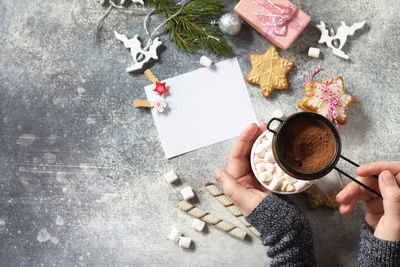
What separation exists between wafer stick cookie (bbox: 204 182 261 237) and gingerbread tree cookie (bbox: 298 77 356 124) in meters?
0.44

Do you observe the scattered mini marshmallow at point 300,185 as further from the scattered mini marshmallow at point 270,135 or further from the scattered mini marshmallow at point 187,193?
the scattered mini marshmallow at point 187,193

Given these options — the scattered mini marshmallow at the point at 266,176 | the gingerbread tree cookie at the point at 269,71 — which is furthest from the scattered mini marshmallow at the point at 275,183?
the gingerbread tree cookie at the point at 269,71

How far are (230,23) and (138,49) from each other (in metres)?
0.36

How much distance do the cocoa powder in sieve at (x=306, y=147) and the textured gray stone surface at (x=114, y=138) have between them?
40cm

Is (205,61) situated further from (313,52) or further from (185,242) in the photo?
(185,242)

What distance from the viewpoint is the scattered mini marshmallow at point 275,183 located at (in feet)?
3.53

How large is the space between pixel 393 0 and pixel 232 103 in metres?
0.72

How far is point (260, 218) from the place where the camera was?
1112 millimetres

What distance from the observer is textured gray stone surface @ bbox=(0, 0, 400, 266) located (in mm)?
1272

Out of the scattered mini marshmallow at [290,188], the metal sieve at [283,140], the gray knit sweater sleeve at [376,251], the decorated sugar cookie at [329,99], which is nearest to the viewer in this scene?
the metal sieve at [283,140]

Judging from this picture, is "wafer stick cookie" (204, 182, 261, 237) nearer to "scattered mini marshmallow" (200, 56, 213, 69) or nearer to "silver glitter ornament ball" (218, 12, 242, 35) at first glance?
"scattered mini marshmallow" (200, 56, 213, 69)

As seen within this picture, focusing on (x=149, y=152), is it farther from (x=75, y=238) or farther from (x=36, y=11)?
(x=36, y=11)

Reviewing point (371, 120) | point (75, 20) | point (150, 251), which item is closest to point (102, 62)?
point (75, 20)

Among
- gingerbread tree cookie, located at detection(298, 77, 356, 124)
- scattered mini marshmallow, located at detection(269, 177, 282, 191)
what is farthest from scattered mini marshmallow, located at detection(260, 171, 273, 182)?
gingerbread tree cookie, located at detection(298, 77, 356, 124)
